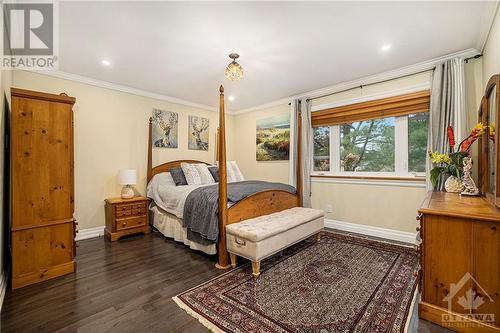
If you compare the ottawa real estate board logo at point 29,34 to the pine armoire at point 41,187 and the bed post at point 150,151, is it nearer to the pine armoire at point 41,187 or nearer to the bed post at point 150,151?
the pine armoire at point 41,187

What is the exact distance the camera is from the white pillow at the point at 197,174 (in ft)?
12.7

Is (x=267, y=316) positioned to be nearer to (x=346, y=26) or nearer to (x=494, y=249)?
(x=494, y=249)

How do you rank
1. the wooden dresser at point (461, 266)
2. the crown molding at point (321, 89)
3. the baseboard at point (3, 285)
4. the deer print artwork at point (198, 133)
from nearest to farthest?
the wooden dresser at point (461, 266)
the baseboard at point (3, 285)
the crown molding at point (321, 89)
the deer print artwork at point (198, 133)

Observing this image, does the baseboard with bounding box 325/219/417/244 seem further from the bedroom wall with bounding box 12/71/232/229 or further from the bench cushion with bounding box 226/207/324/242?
the bedroom wall with bounding box 12/71/232/229

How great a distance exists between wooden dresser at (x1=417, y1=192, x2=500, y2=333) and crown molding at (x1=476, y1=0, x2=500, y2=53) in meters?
1.65

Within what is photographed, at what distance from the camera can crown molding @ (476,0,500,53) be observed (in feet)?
6.18

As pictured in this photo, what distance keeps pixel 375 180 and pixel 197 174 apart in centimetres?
296

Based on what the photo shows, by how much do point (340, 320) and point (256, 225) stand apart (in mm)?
1127

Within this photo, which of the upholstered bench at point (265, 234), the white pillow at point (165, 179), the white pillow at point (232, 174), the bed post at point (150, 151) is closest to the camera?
the upholstered bench at point (265, 234)

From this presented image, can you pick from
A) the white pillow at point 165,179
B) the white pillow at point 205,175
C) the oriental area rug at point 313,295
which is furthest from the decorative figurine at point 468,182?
the white pillow at point 165,179

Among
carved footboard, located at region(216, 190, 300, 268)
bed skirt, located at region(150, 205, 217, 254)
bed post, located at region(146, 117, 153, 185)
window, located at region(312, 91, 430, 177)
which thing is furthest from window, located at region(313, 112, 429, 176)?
bed post, located at region(146, 117, 153, 185)

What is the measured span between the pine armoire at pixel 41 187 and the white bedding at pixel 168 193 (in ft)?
3.88

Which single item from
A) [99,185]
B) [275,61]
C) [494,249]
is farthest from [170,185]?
[494,249]

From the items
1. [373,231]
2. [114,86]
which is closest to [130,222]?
[114,86]
